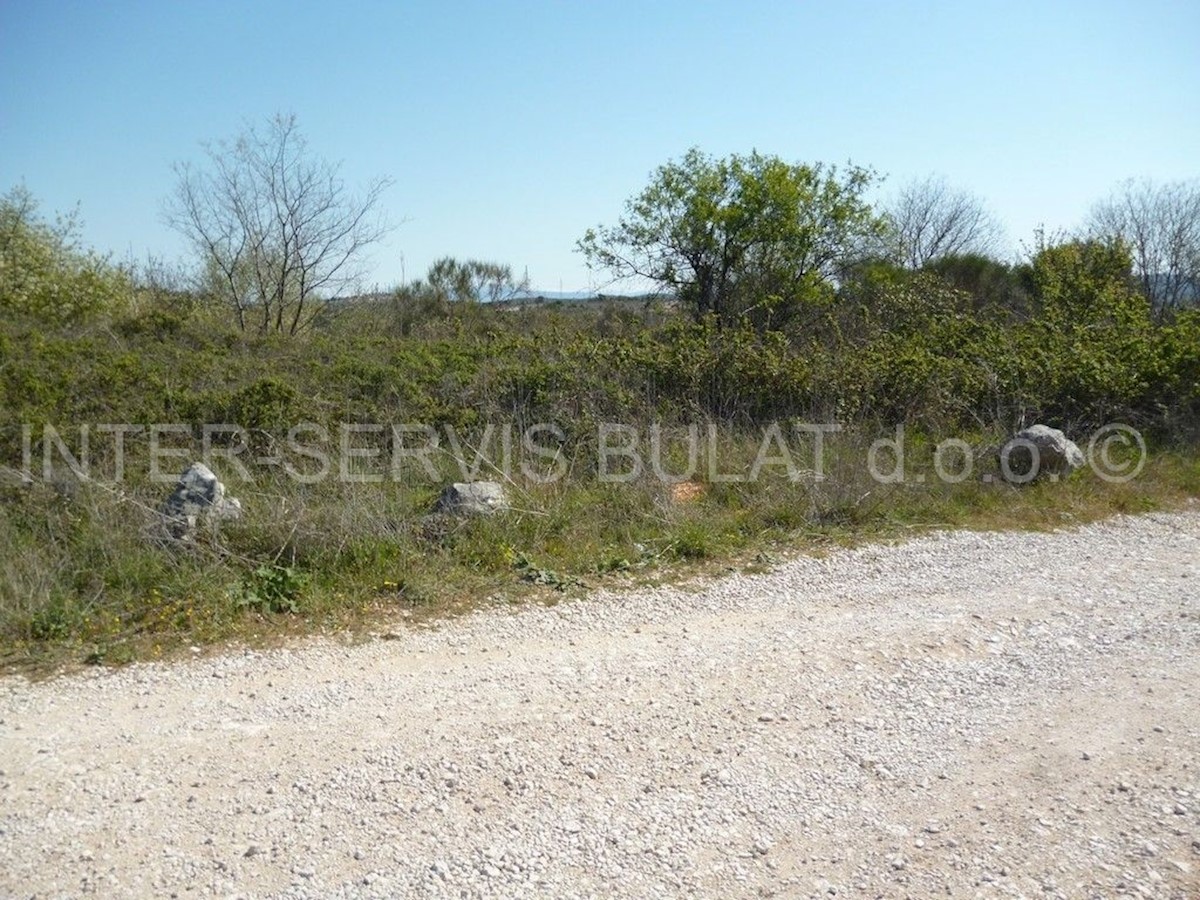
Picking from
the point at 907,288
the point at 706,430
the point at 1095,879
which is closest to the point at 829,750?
the point at 1095,879

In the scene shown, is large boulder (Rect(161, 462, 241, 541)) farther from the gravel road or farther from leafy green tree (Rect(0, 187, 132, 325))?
leafy green tree (Rect(0, 187, 132, 325))

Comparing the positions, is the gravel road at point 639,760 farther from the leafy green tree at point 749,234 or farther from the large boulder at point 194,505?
the leafy green tree at point 749,234

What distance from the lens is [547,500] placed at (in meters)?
7.18

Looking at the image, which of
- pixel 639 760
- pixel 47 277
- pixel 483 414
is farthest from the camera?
pixel 47 277

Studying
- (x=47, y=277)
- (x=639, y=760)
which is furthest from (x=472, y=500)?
(x=47, y=277)

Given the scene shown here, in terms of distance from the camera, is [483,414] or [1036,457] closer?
[1036,457]

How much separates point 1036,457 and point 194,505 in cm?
797

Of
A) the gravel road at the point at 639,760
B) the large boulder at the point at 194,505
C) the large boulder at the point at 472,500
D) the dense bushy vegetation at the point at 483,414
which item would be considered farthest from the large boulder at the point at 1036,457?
the large boulder at the point at 194,505

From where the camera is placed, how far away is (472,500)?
6.63 meters

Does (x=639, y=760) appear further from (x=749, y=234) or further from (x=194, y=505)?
(x=749, y=234)

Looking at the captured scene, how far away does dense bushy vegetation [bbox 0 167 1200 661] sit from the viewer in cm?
560

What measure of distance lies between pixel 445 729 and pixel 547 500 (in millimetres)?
3387

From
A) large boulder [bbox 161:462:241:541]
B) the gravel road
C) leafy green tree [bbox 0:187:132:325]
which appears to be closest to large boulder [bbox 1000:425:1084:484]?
the gravel road

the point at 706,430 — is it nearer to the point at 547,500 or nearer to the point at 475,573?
the point at 547,500
